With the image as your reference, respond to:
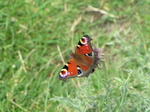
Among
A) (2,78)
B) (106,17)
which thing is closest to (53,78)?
(2,78)

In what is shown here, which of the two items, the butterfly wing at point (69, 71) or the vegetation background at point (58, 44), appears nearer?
the butterfly wing at point (69, 71)

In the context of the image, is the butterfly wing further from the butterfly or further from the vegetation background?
the vegetation background

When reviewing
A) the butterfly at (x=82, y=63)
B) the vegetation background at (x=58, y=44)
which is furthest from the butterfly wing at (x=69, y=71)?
the vegetation background at (x=58, y=44)

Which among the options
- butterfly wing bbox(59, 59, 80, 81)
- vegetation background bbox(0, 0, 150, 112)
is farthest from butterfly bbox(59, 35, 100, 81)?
vegetation background bbox(0, 0, 150, 112)

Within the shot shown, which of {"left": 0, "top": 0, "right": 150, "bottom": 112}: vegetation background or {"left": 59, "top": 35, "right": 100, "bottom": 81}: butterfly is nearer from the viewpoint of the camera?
{"left": 59, "top": 35, "right": 100, "bottom": 81}: butterfly

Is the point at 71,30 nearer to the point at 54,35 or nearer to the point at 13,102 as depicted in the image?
the point at 54,35

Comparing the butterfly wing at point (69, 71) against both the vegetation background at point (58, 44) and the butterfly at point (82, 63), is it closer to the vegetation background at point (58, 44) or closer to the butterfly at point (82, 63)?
the butterfly at point (82, 63)
